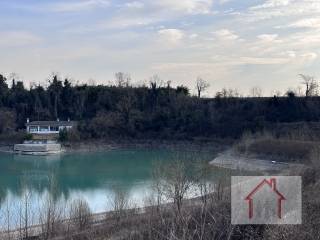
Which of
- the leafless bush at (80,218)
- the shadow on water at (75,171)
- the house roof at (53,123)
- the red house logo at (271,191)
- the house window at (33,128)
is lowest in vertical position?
the shadow on water at (75,171)

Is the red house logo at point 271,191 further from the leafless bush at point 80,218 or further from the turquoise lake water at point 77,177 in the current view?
the turquoise lake water at point 77,177

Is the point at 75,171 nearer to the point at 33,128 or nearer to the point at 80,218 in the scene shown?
the point at 80,218

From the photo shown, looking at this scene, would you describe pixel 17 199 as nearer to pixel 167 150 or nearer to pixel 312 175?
pixel 312 175

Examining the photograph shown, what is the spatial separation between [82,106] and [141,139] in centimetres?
711

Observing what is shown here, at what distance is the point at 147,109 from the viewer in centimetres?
4516

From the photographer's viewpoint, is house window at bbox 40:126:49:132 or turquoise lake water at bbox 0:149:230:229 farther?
house window at bbox 40:126:49:132

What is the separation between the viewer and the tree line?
39.8 metres

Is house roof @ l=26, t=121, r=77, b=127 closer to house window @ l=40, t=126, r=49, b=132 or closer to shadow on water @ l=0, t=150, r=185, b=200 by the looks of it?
house window @ l=40, t=126, r=49, b=132

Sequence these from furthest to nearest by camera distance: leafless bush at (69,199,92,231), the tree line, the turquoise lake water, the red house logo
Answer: the tree line < the turquoise lake water < leafless bush at (69,199,92,231) < the red house logo

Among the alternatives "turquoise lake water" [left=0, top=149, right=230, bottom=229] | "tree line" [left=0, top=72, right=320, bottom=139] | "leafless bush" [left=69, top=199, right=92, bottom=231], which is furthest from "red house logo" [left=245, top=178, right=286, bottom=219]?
"tree line" [left=0, top=72, right=320, bottom=139]

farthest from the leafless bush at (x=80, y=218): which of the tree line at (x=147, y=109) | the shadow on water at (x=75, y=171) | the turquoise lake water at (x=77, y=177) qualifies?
the tree line at (x=147, y=109)

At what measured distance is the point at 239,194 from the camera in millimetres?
7773

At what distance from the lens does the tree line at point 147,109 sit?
39.8m

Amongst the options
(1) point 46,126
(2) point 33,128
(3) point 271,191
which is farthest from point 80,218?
(2) point 33,128
